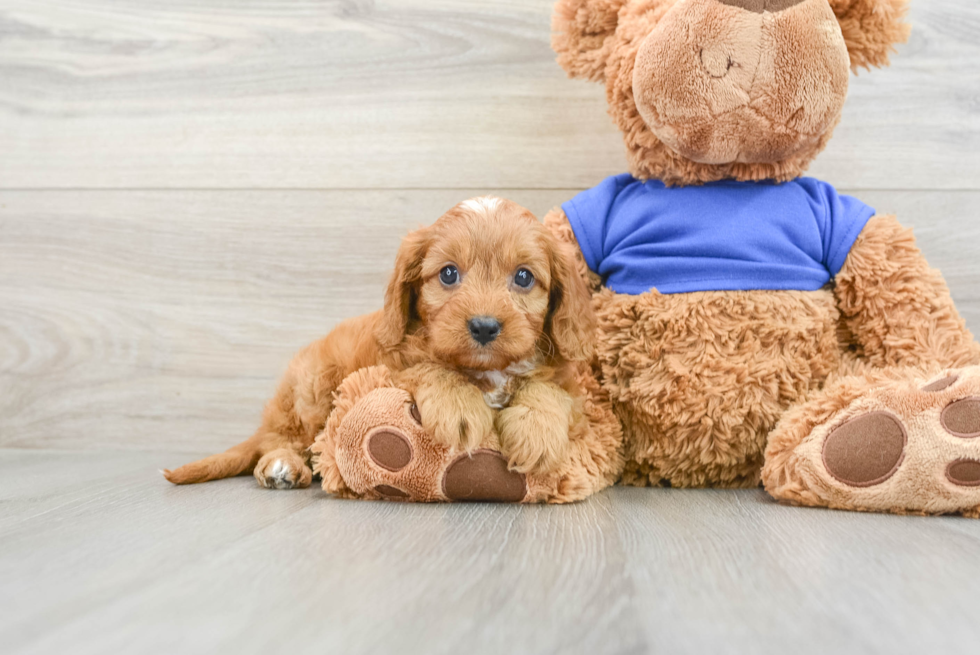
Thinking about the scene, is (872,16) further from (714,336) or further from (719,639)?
(719,639)

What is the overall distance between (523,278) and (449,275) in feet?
0.43

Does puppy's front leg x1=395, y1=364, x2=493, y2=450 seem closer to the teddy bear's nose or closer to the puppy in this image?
the puppy

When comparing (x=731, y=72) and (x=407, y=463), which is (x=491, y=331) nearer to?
(x=407, y=463)

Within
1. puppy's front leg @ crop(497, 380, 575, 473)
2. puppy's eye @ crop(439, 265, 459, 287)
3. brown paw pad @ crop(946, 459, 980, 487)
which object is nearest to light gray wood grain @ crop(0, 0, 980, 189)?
puppy's eye @ crop(439, 265, 459, 287)

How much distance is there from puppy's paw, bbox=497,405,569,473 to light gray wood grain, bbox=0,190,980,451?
82 centimetres

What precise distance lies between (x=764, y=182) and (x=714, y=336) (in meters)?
0.35

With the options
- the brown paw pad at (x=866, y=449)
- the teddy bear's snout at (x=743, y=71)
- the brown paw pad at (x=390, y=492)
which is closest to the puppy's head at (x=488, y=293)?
the brown paw pad at (x=390, y=492)

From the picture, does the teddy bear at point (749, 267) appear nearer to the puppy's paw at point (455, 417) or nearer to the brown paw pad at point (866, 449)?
the brown paw pad at point (866, 449)

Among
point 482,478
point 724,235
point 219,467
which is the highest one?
Answer: point 724,235

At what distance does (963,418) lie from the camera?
1138 mm

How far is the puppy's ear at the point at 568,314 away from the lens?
51.5 inches

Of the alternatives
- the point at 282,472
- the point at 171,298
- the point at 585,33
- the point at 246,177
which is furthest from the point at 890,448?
the point at 171,298

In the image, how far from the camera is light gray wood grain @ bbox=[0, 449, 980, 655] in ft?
2.25

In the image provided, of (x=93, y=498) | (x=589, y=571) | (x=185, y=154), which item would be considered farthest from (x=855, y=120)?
(x=93, y=498)
